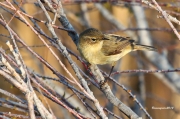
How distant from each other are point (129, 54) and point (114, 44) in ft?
10.2

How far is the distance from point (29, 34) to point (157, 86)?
3.95 meters

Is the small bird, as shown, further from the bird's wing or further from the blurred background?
the blurred background

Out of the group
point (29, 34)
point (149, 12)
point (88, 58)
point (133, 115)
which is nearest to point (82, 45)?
point (88, 58)

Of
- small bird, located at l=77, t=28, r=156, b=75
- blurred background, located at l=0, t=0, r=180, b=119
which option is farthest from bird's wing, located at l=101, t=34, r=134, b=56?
blurred background, located at l=0, t=0, r=180, b=119

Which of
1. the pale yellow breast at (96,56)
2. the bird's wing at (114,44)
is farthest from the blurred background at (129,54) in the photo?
the pale yellow breast at (96,56)

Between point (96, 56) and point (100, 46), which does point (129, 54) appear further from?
point (96, 56)

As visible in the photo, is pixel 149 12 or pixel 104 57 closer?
pixel 104 57

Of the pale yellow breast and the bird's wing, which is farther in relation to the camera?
the bird's wing

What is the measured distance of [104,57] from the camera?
4.34 m

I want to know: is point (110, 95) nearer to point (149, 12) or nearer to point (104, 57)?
point (104, 57)

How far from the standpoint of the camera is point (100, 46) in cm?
438

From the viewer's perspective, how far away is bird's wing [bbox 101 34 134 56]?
4410mm

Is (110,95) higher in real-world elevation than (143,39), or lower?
lower

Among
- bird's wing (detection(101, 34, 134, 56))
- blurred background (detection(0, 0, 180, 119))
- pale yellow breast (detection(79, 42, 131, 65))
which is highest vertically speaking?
blurred background (detection(0, 0, 180, 119))
